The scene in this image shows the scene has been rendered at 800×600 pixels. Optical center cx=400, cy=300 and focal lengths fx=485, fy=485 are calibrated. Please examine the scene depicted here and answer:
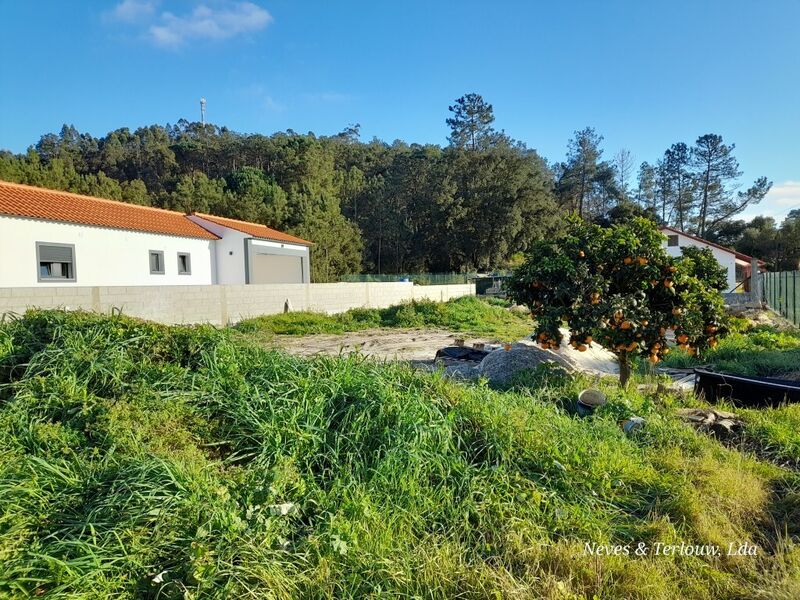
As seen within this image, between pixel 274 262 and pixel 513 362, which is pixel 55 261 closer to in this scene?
pixel 274 262

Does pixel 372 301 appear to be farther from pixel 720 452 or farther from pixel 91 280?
pixel 720 452

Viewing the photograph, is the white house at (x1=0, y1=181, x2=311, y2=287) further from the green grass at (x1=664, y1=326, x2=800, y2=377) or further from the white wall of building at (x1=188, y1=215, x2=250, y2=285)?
the green grass at (x1=664, y1=326, x2=800, y2=377)

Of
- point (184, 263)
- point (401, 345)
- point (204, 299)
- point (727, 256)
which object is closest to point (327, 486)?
point (401, 345)

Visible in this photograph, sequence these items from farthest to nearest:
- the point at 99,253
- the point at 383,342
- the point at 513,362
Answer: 1. the point at 99,253
2. the point at 383,342
3. the point at 513,362

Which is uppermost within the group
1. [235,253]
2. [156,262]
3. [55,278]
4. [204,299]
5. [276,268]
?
[235,253]

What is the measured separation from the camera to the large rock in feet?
21.7

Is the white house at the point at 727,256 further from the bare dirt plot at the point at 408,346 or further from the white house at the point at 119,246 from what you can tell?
the white house at the point at 119,246

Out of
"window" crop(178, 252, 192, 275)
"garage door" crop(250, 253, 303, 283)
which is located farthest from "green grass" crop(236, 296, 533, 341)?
"garage door" crop(250, 253, 303, 283)

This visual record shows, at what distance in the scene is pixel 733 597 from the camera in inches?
99.1

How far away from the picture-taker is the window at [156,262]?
66.8ft

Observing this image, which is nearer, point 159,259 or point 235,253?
point 159,259

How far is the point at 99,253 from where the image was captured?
1809 centimetres

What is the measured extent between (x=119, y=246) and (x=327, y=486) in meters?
19.3

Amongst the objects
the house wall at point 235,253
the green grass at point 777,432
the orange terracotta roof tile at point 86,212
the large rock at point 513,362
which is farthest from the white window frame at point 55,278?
the green grass at point 777,432
